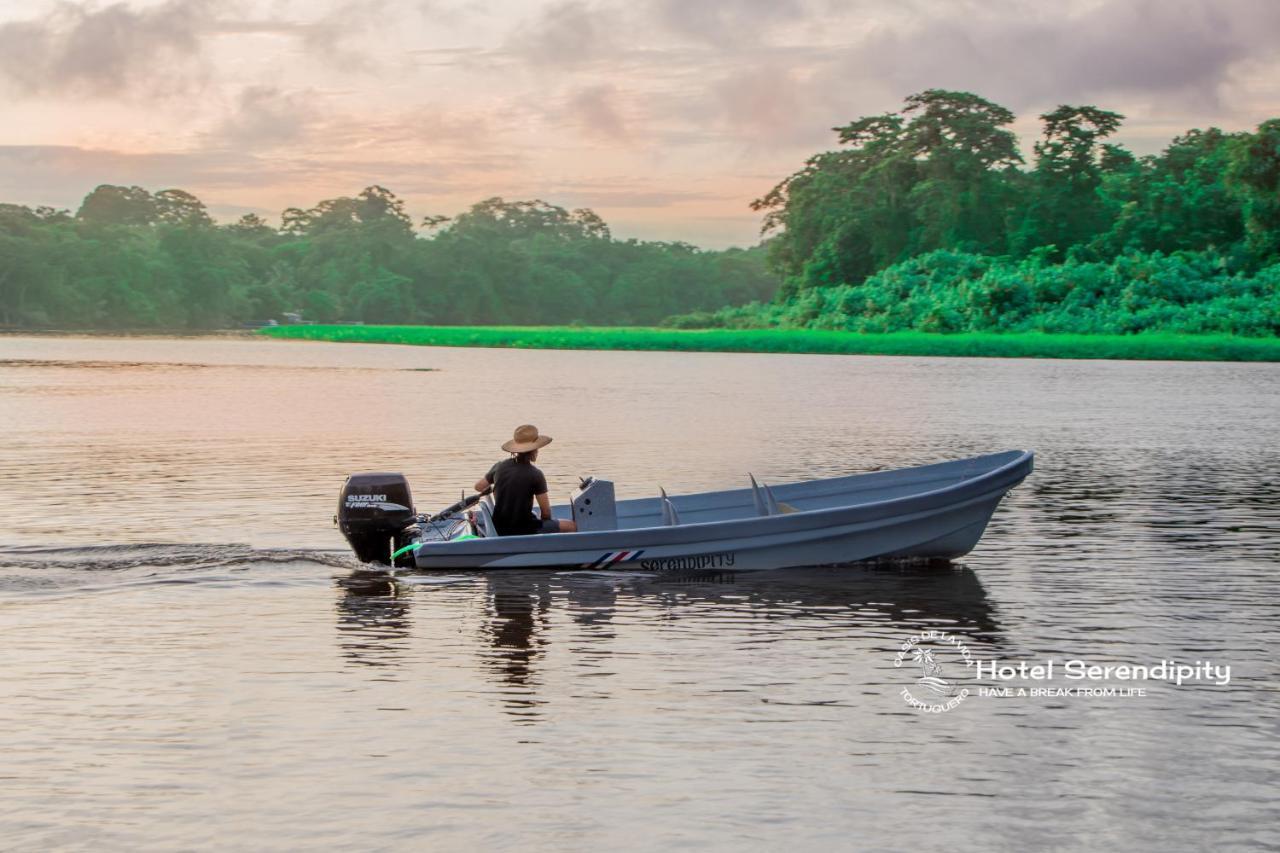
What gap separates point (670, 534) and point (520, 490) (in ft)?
5.31

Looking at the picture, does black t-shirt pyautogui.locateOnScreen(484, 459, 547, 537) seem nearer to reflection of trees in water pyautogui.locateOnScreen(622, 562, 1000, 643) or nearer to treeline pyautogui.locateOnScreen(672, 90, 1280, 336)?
reflection of trees in water pyautogui.locateOnScreen(622, 562, 1000, 643)

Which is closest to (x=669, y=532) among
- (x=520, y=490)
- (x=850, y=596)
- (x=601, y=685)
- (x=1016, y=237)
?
(x=520, y=490)

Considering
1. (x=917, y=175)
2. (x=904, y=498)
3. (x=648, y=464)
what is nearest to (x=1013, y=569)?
(x=904, y=498)

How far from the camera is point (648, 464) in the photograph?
103 ft

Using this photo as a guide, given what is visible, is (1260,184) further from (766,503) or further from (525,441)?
(525,441)

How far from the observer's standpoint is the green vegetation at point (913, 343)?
9751 cm

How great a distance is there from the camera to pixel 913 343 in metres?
110

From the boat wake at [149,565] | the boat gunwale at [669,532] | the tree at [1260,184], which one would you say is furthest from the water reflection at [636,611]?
the tree at [1260,184]

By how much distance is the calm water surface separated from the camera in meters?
9.13

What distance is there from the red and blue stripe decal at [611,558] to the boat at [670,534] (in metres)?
0.01

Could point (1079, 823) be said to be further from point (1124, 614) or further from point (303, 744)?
point (1124, 614)

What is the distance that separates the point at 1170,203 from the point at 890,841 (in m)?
112

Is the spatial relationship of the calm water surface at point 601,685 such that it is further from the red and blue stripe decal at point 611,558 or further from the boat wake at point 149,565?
the red and blue stripe decal at point 611,558

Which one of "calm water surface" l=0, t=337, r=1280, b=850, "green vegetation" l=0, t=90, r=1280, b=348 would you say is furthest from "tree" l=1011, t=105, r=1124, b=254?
"calm water surface" l=0, t=337, r=1280, b=850
